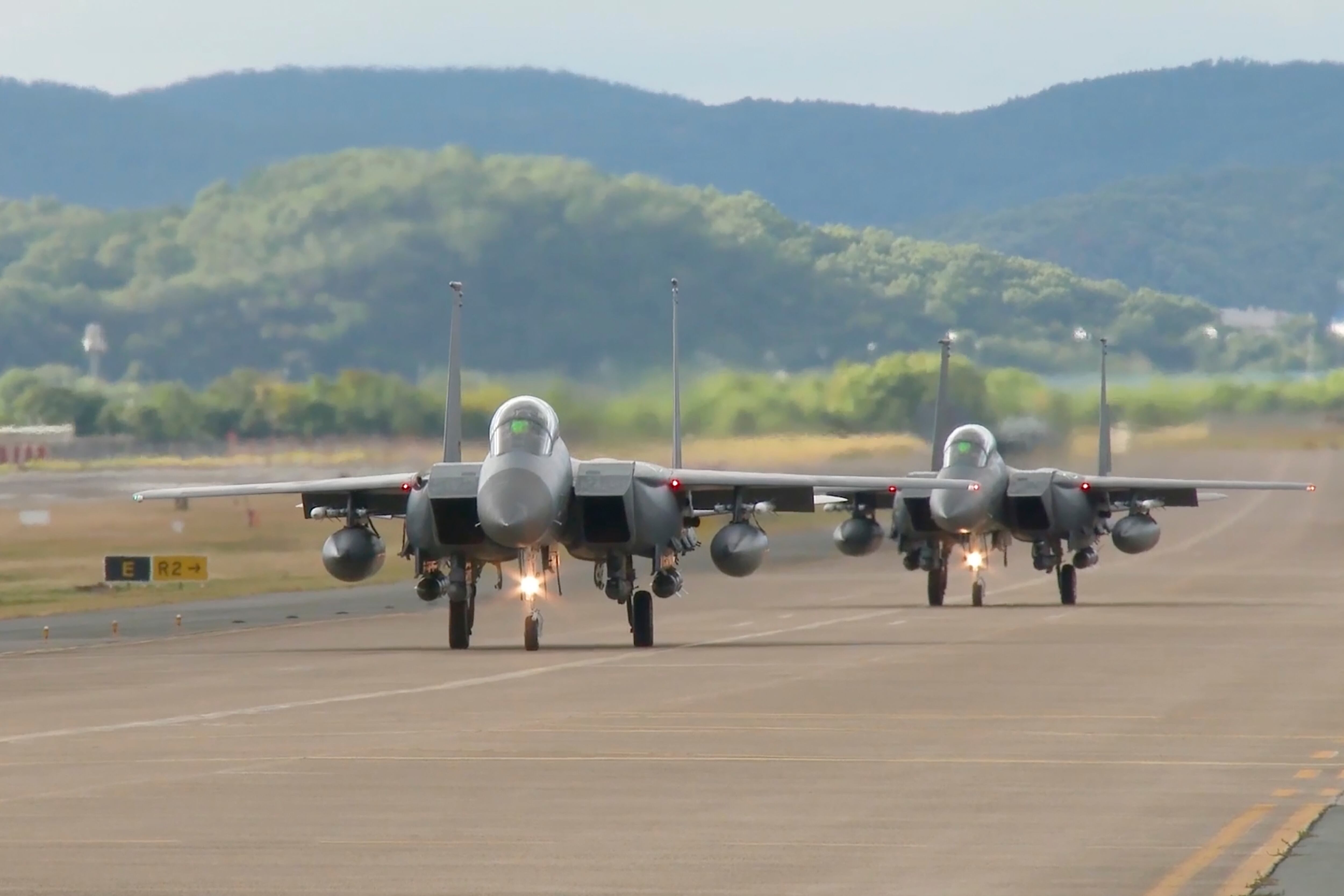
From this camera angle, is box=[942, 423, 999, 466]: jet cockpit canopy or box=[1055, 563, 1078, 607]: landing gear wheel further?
box=[1055, 563, 1078, 607]: landing gear wheel

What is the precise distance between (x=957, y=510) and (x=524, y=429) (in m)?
12.5

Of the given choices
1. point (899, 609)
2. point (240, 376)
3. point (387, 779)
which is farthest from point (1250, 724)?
point (240, 376)

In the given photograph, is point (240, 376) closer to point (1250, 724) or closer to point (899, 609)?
point (899, 609)

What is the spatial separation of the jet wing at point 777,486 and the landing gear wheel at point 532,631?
8.21ft

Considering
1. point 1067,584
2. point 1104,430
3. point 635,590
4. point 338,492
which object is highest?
point 1104,430

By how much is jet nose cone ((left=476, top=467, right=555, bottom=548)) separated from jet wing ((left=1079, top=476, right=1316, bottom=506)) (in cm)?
1598

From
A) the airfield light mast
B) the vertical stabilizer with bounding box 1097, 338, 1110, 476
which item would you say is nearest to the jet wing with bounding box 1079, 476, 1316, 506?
the vertical stabilizer with bounding box 1097, 338, 1110, 476

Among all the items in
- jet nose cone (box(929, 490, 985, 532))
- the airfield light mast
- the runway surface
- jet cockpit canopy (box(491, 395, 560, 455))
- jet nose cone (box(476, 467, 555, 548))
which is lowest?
the runway surface

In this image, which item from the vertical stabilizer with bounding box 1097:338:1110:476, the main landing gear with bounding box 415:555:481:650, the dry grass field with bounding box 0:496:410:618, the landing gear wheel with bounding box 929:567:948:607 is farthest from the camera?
the vertical stabilizer with bounding box 1097:338:1110:476

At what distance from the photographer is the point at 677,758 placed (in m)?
17.4

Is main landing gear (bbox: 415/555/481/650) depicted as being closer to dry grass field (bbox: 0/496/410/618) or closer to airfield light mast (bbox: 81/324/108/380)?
dry grass field (bbox: 0/496/410/618)

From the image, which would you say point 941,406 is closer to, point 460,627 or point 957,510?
point 957,510

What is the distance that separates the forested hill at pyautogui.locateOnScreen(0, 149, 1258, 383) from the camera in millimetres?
50844

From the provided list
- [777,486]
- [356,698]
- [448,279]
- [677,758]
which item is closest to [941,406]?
[448,279]
